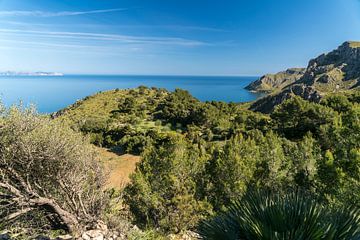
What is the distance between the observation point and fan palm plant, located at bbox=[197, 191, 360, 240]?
15.9 ft

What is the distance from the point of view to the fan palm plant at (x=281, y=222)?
4836 mm

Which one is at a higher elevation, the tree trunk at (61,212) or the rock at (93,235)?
the tree trunk at (61,212)

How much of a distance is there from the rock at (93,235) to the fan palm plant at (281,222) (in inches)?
205

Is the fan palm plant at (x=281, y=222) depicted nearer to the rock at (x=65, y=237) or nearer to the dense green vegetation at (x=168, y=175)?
the dense green vegetation at (x=168, y=175)

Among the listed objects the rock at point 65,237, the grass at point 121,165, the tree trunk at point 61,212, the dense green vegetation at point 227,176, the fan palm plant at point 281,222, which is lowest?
the grass at point 121,165

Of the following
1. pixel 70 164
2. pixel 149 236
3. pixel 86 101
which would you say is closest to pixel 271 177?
pixel 149 236

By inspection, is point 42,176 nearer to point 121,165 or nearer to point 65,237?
point 65,237

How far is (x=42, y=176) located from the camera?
10.2 meters

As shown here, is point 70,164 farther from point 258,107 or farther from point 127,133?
point 258,107

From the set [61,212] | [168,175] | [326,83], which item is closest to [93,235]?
[61,212]

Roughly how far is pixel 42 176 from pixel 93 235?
2.59 m

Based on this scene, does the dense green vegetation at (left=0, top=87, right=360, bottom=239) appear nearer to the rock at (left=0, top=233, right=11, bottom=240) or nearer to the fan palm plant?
the fan palm plant

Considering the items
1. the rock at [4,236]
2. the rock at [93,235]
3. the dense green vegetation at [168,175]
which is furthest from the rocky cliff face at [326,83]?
the rock at [4,236]

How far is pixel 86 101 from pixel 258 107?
70940 mm
